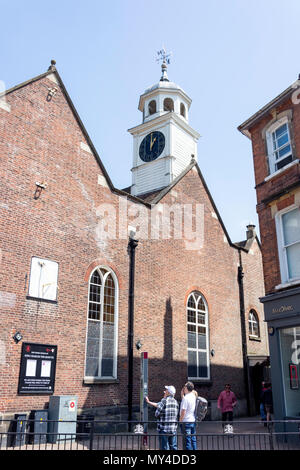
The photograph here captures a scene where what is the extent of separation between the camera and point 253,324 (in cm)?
2289

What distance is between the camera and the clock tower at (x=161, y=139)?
2659 cm

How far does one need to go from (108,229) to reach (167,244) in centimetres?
348

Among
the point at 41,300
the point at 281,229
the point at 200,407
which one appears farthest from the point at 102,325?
the point at 281,229

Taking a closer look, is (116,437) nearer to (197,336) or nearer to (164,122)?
(197,336)

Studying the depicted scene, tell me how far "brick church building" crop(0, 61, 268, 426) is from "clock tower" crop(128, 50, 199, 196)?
16.5 feet

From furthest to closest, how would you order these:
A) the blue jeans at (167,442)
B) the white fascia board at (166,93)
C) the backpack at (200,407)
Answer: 1. the white fascia board at (166,93)
2. the backpack at (200,407)
3. the blue jeans at (167,442)

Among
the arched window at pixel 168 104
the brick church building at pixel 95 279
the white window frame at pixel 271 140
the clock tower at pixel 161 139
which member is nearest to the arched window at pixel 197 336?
the brick church building at pixel 95 279

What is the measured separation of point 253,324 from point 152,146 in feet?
43.7

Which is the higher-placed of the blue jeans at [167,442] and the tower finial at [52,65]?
the tower finial at [52,65]

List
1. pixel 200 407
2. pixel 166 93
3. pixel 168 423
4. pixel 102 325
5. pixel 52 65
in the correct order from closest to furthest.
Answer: pixel 168 423
pixel 200 407
pixel 102 325
pixel 52 65
pixel 166 93

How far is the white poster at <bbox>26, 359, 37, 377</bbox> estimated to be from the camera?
11984mm

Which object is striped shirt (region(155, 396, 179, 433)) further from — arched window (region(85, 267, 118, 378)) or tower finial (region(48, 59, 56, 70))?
tower finial (region(48, 59, 56, 70))

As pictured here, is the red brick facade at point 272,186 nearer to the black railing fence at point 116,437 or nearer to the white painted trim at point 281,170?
the white painted trim at point 281,170

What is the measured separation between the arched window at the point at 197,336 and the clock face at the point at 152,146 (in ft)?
38.2
